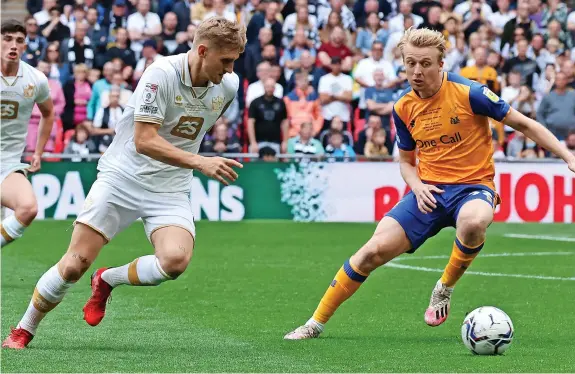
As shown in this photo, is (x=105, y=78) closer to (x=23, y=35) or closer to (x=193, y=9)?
(x=193, y=9)

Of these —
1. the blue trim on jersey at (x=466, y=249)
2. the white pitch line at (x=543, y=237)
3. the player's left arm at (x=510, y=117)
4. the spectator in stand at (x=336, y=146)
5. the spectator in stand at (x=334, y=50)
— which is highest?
the player's left arm at (x=510, y=117)

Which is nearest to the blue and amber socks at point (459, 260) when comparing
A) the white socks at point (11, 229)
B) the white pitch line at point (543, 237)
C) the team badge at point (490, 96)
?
the team badge at point (490, 96)

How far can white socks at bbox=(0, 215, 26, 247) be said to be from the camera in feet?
33.8

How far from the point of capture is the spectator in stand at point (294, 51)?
1912 cm

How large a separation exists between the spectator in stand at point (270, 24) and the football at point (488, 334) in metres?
12.9

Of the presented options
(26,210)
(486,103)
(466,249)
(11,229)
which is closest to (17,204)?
(26,210)

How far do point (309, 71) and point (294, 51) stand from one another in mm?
644

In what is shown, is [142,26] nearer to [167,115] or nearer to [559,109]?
[559,109]

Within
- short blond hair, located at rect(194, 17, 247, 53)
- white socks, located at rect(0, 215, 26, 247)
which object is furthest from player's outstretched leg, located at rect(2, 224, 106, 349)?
white socks, located at rect(0, 215, 26, 247)

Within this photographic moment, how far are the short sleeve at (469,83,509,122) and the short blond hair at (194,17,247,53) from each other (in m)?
1.83

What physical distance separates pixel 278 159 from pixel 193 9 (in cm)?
391

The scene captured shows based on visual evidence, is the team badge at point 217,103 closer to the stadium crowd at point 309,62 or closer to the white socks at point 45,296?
the white socks at point 45,296

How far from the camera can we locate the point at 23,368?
21.3ft

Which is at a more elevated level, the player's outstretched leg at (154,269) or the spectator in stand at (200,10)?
the player's outstretched leg at (154,269)
